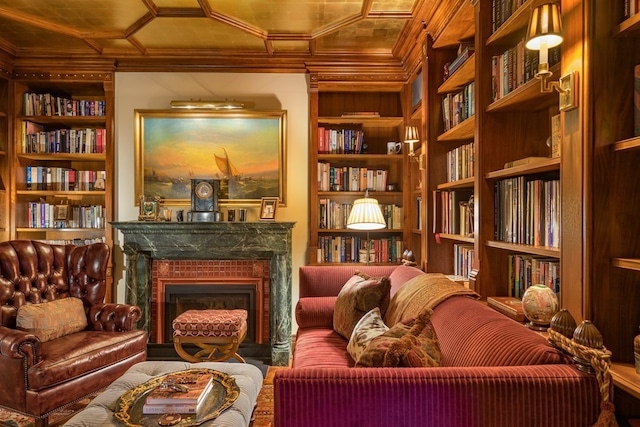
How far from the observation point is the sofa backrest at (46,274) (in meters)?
2.77

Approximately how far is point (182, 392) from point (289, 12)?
2.67m

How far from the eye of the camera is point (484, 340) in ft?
4.58

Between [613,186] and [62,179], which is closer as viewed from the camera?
[613,186]

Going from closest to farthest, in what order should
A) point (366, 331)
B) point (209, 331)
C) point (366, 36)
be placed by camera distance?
point (366, 331)
point (209, 331)
point (366, 36)

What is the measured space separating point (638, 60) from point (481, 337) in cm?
104

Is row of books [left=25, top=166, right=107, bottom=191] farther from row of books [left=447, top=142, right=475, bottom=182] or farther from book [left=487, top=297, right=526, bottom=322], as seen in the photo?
book [left=487, top=297, right=526, bottom=322]

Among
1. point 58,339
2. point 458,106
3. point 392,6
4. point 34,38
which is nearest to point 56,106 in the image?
point 34,38

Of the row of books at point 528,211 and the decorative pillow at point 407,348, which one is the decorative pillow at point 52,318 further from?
the row of books at point 528,211

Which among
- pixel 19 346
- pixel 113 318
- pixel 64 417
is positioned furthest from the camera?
pixel 113 318

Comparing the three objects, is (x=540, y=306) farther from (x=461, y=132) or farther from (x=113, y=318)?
(x=113, y=318)

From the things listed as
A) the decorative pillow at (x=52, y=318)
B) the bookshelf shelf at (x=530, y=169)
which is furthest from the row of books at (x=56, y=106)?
the bookshelf shelf at (x=530, y=169)

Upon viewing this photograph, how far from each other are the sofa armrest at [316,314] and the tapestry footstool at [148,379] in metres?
0.72

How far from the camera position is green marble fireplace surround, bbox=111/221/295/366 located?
372 cm

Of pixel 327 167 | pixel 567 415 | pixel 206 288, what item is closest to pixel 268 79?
pixel 327 167
